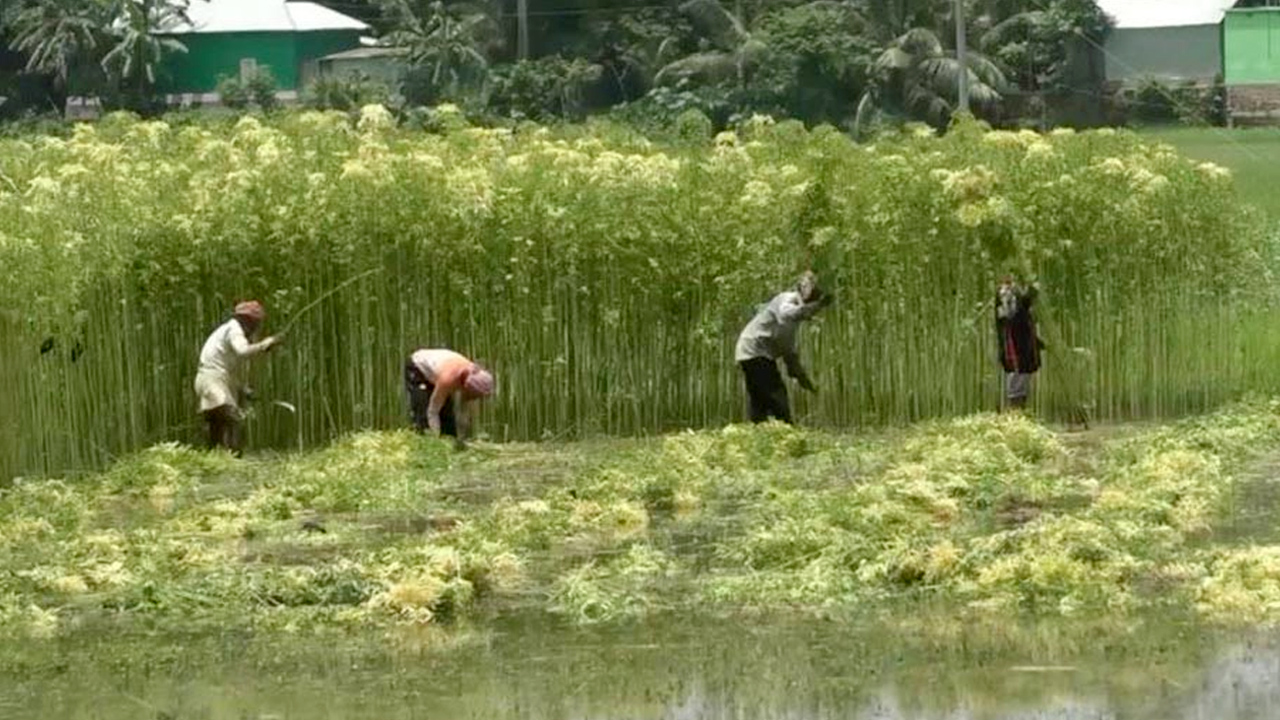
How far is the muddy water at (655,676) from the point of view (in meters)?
10.9

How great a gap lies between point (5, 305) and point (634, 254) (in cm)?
550

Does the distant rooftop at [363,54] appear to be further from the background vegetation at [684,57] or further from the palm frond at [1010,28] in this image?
the palm frond at [1010,28]

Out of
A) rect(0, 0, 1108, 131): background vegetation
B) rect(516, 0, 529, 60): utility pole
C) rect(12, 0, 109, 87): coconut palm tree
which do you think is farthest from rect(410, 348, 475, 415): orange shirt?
rect(12, 0, 109, 87): coconut palm tree

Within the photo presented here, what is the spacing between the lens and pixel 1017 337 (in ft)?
73.0

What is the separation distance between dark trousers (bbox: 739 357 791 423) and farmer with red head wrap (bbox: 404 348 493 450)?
2.21 metres

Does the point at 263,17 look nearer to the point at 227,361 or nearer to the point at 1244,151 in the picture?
the point at 1244,151

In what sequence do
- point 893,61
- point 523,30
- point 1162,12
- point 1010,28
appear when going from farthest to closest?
point 1162,12, point 523,30, point 1010,28, point 893,61

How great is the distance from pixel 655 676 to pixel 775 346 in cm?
1037

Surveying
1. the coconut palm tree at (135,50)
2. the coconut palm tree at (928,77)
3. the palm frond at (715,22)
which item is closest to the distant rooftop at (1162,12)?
the coconut palm tree at (928,77)

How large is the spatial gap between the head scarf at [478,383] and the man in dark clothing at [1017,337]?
14.0 feet

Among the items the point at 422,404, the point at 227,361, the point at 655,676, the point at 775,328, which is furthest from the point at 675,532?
the point at 227,361

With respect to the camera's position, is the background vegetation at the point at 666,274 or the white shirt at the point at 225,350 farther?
the background vegetation at the point at 666,274

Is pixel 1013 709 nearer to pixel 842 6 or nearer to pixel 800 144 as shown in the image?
pixel 800 144

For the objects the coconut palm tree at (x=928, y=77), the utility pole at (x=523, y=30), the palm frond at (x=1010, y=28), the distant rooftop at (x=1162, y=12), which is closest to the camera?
the coconut palm tree at (x=928, y=77)
